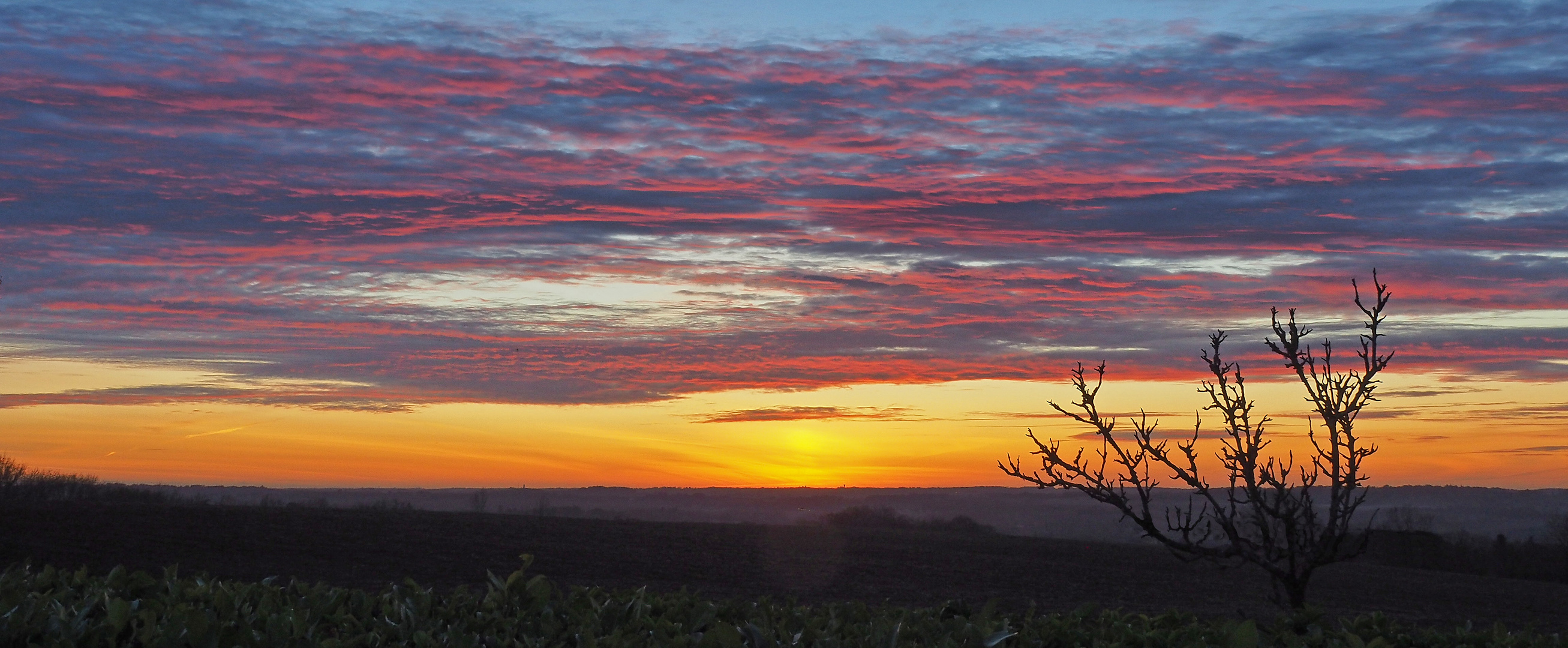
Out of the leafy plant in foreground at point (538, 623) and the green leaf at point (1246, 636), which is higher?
the green leaf at point (1246, 636)

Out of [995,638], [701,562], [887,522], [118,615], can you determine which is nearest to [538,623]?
[118,615]

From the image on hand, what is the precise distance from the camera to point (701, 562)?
28.7 metres

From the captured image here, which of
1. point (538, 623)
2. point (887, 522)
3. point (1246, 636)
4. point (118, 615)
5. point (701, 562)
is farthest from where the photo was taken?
point (887, 522)

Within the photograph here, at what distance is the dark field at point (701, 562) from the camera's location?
23.8 metres

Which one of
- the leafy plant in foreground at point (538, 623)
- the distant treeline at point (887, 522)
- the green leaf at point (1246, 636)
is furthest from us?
the distant treeline at point (887, 522)

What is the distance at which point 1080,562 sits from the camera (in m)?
34.0

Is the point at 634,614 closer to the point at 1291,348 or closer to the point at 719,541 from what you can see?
the point at 1291,348

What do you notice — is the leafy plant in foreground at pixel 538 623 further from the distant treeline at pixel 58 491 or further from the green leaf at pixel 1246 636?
the distant treeline at pixel 58 491

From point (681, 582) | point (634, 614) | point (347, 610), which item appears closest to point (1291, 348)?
point (634, 614)

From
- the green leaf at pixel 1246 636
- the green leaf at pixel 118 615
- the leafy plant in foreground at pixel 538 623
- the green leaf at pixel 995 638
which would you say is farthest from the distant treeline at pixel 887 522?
the green leaf at pixel 118 615

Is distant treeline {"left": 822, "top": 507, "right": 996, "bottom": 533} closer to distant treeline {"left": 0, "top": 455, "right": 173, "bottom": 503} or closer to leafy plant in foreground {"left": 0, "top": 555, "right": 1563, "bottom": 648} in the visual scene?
distant treeline {"left": 0, "top": 455, "right": 173, "bottom": 503}

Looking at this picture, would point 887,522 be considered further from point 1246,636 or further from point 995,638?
point 995,638

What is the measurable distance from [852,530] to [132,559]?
23366 millimetres

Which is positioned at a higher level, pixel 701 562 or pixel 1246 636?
pixel 1246 636
